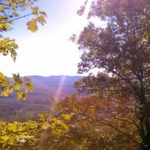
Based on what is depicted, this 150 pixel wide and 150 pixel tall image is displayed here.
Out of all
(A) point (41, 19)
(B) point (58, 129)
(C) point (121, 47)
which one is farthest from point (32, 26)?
(C) point (121, 47)

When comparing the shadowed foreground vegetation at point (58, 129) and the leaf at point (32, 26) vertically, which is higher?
the leaf at point (32, 26)

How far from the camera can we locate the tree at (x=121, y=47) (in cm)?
1451

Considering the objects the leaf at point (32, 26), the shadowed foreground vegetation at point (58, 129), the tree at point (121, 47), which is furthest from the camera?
the tree at point (121, 47)

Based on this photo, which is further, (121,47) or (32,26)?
(121,47)

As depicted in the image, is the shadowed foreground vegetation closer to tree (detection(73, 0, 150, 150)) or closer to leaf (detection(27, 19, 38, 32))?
leaf (detection(27, 19, 38, 32))

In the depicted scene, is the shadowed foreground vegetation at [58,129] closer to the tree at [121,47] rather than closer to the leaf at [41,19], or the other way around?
the leaf at [41,19]

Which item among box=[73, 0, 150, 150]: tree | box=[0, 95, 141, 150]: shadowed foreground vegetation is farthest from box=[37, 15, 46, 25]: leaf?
box=[73, 0, 150, 150]: tree

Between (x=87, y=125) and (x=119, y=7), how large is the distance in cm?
1232

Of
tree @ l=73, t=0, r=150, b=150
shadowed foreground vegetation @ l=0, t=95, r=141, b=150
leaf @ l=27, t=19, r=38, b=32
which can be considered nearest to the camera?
shadowed foreground vegetation @ l=0, t=95, r=141, b=150

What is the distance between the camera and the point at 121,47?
1520 cm

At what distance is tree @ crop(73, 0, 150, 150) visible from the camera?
14508 millimetres

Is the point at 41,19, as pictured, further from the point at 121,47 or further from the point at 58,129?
the point at 121,47

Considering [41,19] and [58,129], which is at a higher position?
[41,19]

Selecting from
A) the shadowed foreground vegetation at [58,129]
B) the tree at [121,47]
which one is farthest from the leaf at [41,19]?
the tree at [121,47]
